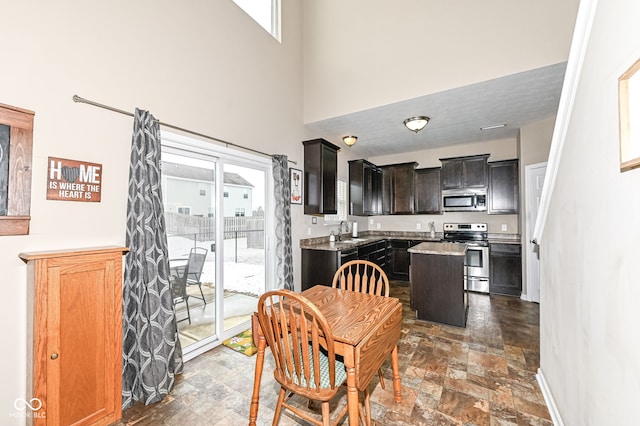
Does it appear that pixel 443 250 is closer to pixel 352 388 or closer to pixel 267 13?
pixel 352 388

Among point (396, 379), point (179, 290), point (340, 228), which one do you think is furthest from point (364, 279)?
point (340, 228)

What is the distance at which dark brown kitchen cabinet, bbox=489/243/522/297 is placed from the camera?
4477 millimetres

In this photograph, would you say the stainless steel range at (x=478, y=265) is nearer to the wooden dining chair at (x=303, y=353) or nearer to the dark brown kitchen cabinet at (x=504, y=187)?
the dark brown kitchen cabinet at (x=504, y=187)

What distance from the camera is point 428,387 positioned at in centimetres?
212

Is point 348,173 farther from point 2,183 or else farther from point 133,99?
point 2,183

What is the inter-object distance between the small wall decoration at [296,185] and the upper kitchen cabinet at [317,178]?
0.41 ft

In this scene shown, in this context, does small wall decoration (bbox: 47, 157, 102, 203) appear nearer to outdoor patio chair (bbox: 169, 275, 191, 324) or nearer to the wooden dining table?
outdoor patio chair (bbox: 169, 275, 191, 324)

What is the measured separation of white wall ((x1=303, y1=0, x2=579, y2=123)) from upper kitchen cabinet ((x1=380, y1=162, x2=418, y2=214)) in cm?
252

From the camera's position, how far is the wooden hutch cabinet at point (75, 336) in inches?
57.5

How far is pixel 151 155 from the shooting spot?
2125mm

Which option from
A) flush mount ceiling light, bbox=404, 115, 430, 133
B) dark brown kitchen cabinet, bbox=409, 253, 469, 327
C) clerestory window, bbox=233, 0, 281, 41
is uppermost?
clerestory window, bbox=233, 0, 281, 41

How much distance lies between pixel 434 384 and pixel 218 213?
2634mm

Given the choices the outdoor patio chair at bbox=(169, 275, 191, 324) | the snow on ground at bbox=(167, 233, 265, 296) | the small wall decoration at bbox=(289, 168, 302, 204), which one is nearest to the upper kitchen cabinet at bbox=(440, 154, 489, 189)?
the small wall decoration at bbox=(289, 168, 302, 204)

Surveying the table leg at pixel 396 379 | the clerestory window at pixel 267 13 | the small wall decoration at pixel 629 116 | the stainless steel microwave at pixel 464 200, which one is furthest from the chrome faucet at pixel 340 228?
the small wall decoration at pixel 629 116
